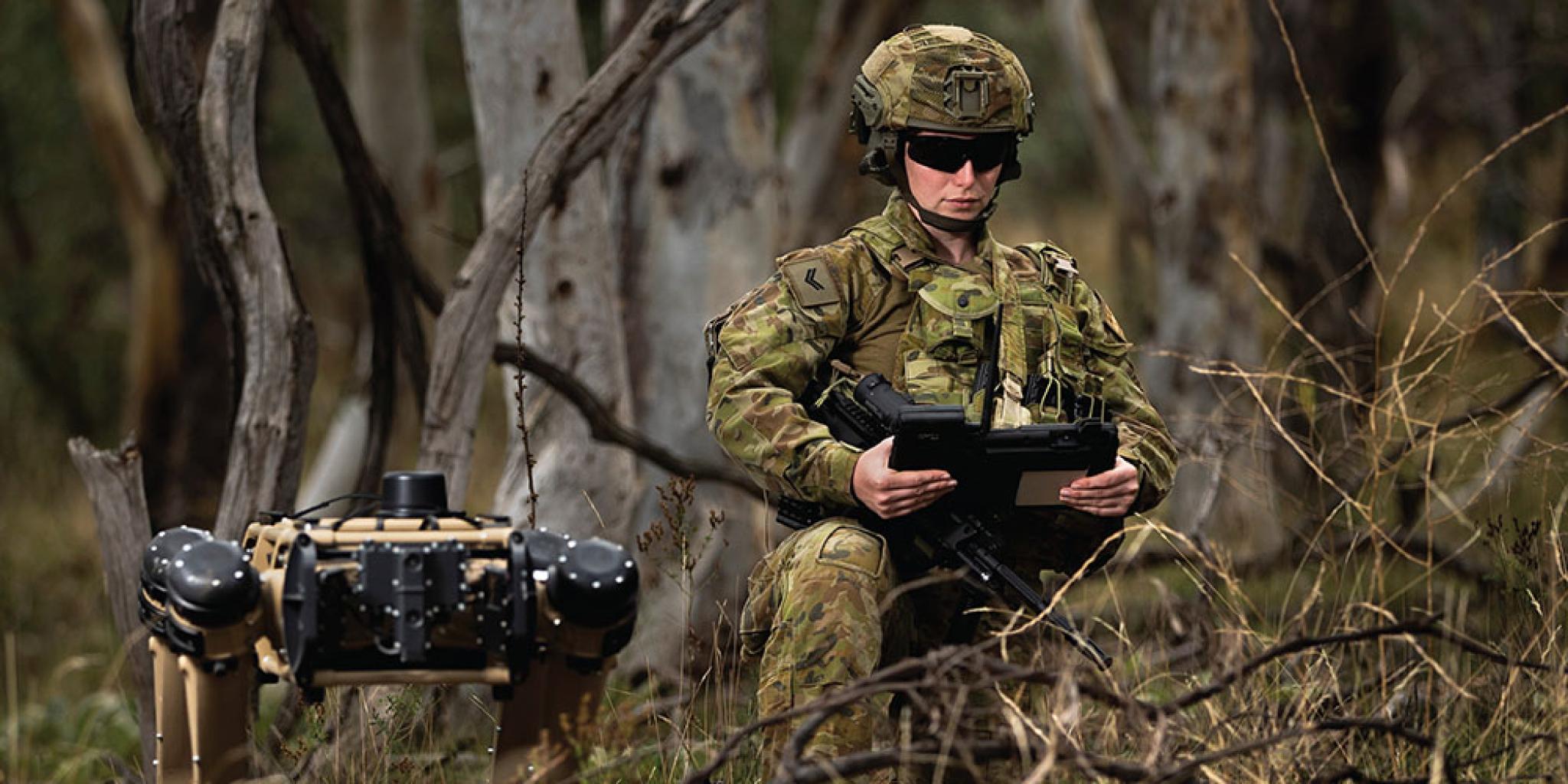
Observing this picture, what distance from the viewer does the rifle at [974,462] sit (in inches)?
147

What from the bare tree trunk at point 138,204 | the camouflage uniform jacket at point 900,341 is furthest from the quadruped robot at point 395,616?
the bare tree trunk at point 138,204

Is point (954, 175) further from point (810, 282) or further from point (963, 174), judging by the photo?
point (810, 282)

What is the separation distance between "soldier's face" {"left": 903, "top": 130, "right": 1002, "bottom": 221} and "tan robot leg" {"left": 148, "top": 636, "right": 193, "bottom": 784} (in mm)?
1698

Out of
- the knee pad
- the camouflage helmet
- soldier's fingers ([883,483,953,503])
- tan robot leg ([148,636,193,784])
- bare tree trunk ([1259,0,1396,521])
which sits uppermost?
the camouflage helmet

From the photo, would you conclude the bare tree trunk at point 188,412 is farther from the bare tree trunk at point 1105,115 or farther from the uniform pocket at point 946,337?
the uniform pocket at point 946,337

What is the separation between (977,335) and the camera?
13.3ft

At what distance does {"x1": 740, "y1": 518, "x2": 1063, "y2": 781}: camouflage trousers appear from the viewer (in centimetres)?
367

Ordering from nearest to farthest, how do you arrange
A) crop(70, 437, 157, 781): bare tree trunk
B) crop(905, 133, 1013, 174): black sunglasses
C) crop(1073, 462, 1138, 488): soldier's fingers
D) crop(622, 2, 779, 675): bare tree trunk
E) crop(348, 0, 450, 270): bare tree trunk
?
crop(1073, 462, 1138, 488): soldier's fingers < crop(905, 133, 1013, 174): black sunglasses < crop(70, 437, 157, 781): bare tree trunk < crop(622, 2, 779, 675): bare tree trunk < crop(348, 0, 450, 270): bare tree trunk

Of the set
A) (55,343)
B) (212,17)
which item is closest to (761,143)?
(212,17)

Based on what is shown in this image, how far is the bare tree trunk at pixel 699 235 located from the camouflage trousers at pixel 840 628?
131 inches

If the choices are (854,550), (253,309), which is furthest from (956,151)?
(253,309)

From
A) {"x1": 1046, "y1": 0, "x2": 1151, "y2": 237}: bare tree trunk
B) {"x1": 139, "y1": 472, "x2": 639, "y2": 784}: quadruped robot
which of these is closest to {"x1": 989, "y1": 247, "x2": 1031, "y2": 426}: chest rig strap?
{"x1": 139, "y1": 472, "x2": 639, "y2": 784}: quadruped robot

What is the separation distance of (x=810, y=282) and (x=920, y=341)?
251 mm

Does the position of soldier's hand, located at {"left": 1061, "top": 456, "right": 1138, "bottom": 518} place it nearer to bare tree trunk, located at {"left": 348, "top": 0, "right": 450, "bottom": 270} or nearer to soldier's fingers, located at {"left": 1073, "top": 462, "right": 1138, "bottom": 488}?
soldier's fingers, located at {"left": 1073, "top": 462, "right": 1138, "bottom": 488}
